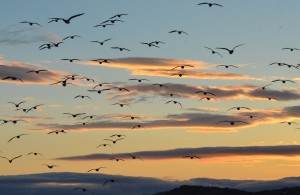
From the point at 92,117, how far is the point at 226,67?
35.8m

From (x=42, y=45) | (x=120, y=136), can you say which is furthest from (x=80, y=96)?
(x=42, y=45)

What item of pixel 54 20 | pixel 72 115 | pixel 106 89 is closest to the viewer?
pixel 54 20

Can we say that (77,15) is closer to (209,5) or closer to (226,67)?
(209,5)

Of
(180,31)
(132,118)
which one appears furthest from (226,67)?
(132,118)

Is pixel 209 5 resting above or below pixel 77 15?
above

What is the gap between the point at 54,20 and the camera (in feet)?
367

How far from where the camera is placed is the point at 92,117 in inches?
5920

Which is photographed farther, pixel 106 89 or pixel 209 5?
pixel 106 89

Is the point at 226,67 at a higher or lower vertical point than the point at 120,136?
higher

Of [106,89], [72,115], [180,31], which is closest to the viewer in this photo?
[180,31]

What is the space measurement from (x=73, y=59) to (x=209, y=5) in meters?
29.9

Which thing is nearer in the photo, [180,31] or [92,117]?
[180,31]

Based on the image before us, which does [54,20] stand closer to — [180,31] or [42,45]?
[42,45]

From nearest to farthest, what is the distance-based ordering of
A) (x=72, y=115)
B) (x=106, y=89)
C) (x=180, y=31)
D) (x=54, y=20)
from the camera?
(x=54, y=20)
(x=180, y=31)
(x=106, y=89)
(x=72, y=115)
